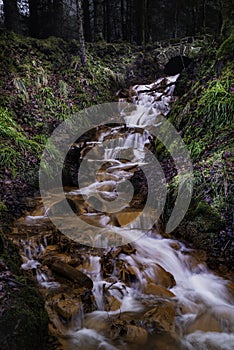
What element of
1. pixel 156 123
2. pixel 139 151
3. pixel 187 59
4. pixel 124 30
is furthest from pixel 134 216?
pixel 124 30

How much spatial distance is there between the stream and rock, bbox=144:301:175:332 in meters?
0.01

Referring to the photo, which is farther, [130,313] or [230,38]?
[230,38]

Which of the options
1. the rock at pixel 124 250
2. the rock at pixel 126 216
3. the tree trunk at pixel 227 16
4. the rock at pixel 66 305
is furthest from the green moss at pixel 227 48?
the rock at pixel 66 305

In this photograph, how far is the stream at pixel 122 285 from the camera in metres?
3.33

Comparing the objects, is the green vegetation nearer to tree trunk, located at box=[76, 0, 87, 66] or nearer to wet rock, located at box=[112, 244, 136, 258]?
wet rock, located at box=[112, 244, 136, 258]

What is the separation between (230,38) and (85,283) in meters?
6.95

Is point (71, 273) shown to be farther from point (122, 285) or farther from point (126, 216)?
point (126, 216)

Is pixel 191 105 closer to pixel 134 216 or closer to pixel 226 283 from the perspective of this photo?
pixel 134 216

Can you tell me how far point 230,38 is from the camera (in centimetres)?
754

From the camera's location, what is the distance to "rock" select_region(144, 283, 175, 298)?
407 cm

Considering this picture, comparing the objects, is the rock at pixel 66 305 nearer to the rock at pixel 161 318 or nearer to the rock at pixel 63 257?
the rock at pixel 63 257

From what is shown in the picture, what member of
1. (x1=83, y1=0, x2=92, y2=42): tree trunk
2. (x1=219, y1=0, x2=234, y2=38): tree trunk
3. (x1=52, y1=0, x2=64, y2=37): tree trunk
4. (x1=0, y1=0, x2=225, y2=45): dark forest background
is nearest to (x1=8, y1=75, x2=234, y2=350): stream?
(x1=219, y1=0, x2=234, y2=38): tree trunk

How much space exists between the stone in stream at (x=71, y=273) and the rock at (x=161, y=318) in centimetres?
83

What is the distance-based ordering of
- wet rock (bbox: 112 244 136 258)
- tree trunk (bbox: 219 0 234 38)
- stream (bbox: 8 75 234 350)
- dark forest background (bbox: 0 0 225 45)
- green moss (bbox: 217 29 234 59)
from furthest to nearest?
dark forest background (bbox: 0 0 225 45), tree trunk (bbox: 219 0 234 38), green moss (bbox: 217 29 234 59), wet rock (bbox: 112 244 136 258), stream (bbox: 8 75 234 350)
